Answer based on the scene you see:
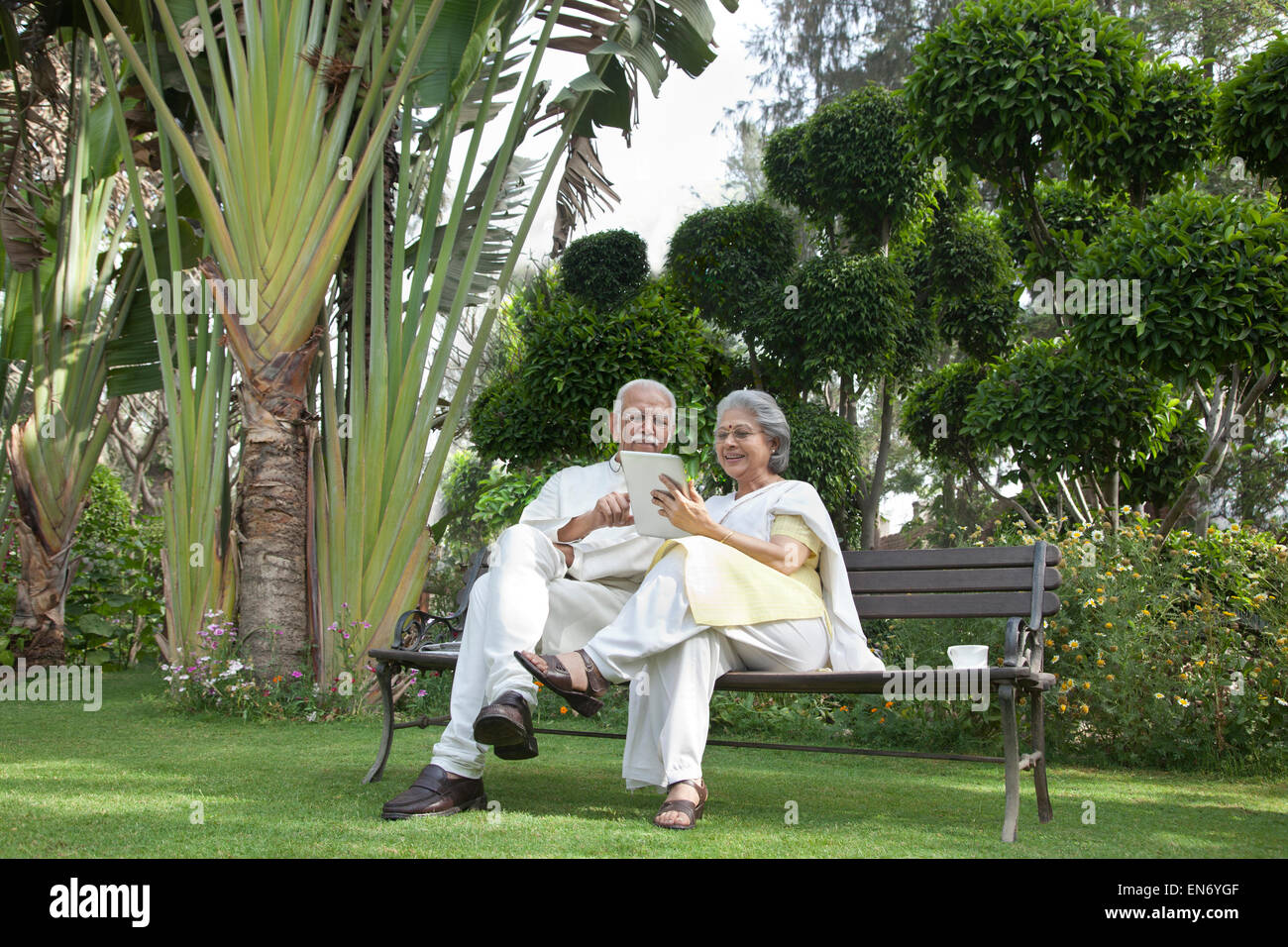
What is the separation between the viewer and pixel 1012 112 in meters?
6.16

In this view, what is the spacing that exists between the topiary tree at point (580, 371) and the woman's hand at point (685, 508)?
14.3 ft

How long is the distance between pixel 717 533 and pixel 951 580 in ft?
3.17

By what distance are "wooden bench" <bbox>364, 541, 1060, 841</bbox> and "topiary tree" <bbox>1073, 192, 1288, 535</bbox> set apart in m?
2.07

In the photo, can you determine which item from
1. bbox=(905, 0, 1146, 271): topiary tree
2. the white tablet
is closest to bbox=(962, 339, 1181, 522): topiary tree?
bbox=(905, 0, 1146, 271): topiary tree

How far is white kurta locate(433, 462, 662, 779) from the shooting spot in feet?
10.2

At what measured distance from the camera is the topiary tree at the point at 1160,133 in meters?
6.41

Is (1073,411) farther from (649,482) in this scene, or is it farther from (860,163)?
(860,163)

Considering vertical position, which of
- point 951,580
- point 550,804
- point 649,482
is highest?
point 649,482

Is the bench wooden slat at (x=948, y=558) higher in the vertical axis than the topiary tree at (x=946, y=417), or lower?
lower

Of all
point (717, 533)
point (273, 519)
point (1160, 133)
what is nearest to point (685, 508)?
point (717, 533)

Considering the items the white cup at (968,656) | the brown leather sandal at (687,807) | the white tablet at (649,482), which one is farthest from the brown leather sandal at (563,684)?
the white cup at (968,656)

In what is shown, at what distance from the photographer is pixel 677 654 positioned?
3.17m

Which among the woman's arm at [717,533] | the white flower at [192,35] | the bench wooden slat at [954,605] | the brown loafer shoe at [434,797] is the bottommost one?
the brown loafer shoe at [434,797]

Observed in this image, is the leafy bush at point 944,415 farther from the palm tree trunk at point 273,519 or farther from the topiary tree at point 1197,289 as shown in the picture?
the palm tree trunk at point 273,519
